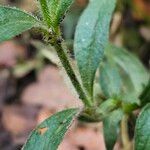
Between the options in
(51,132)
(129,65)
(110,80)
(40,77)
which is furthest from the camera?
(40,77)

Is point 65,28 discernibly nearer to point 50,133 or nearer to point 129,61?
point 129,61

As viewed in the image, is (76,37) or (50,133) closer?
(50,133)

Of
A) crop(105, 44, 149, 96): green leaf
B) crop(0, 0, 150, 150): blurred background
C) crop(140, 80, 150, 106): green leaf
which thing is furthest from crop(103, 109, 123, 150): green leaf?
crop(0, 0, 150, 150): blurred background

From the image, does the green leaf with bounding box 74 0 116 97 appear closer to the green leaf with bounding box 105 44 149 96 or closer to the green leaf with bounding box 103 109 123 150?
the green leaf with bounding box 103 109 123 150

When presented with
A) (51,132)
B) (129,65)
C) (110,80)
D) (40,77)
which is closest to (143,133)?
(51,132)

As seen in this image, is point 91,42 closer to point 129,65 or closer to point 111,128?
point 111,128

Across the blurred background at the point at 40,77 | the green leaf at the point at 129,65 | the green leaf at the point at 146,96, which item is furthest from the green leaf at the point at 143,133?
the blurred background at the point at 40,77

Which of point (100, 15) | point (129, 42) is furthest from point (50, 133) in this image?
point (129, 42)
